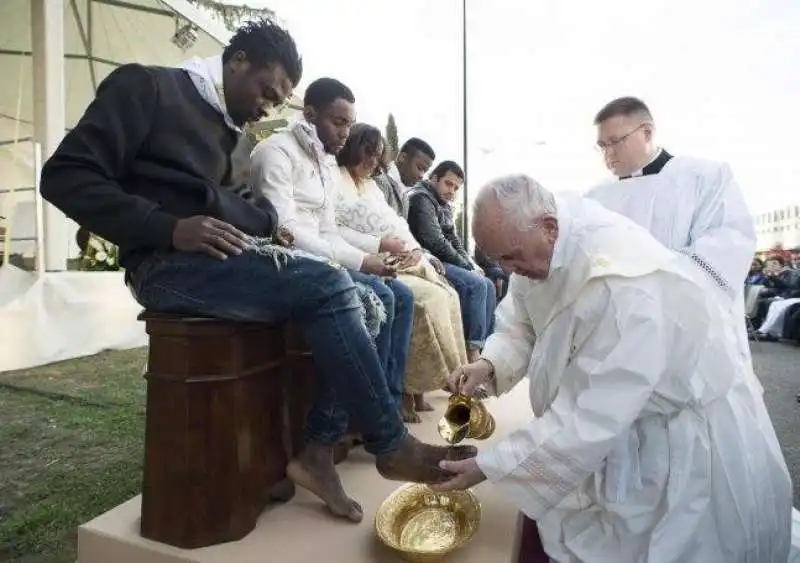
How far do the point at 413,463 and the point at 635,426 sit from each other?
64cm

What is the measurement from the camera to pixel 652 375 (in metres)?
1.30

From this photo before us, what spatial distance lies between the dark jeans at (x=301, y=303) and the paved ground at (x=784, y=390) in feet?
6.69

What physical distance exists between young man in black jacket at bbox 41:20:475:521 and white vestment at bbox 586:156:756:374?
1.71 metres

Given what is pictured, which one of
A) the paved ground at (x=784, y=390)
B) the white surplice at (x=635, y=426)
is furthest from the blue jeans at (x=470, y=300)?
the white surplice at (x=635, y=426)

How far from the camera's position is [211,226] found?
158cm

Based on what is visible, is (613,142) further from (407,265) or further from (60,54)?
(60,54)

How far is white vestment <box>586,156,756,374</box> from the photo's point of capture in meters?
2.68

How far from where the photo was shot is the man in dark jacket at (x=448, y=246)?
3.91 m

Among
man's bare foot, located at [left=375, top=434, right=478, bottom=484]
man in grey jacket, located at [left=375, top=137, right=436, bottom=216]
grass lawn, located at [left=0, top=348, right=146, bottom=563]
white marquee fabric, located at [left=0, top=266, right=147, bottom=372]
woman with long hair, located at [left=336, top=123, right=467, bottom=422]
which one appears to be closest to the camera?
man's bare foot, located at [left=375, top=434, right=478, bottom=484]

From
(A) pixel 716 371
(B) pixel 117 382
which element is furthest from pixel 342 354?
(B) pixel 117 382

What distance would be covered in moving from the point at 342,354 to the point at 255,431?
1.24 ft

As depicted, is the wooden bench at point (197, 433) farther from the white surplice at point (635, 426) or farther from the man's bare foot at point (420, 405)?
the man's bare foot at point (420, 405)

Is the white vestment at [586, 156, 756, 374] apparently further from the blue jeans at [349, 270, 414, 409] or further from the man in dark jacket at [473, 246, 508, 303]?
the man in dark jacket at [473, 246, 508, 303]

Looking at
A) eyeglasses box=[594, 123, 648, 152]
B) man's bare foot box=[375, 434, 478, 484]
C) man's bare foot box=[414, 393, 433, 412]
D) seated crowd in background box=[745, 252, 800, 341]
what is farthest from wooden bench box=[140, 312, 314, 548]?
seated crowd in background box=[745, 252, 800, 341]
